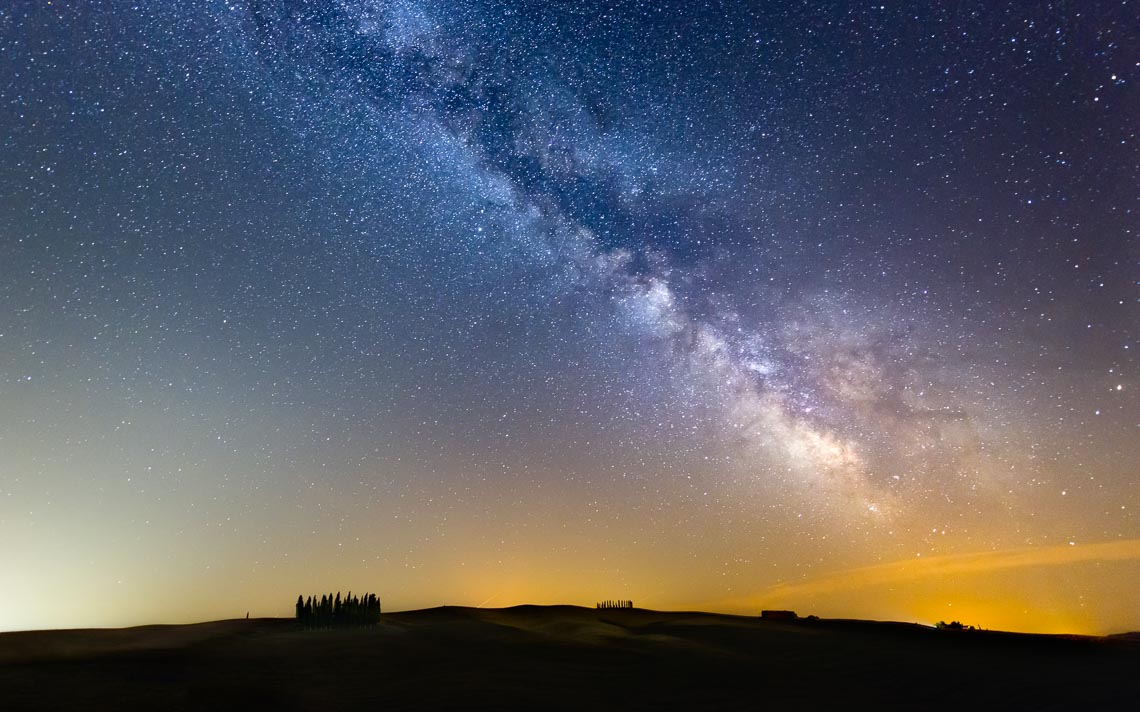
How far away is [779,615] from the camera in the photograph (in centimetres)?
2459

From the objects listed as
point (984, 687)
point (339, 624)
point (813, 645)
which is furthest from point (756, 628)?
point (339, 624)

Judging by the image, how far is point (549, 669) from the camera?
500 inches

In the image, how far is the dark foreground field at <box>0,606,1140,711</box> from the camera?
33.4 ft

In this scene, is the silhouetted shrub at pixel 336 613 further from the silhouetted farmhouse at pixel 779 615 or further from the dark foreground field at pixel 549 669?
the silhouetted farmhouse at pixel 779 615

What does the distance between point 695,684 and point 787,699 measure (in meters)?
1.59

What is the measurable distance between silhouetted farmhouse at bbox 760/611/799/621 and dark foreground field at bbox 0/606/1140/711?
444 centimetres

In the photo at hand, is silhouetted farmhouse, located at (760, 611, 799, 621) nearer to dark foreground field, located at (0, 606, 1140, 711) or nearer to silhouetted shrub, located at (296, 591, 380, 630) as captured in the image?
dark foreground field, located at (0, 606, 1140, 711)

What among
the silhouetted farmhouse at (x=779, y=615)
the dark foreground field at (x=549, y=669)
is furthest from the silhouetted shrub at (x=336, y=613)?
the silhouetted farmhouse at (x=779, y=615)

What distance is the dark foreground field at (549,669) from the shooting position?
33.4 ft

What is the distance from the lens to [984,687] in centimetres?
1220

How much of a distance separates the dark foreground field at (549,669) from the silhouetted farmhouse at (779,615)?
444cm

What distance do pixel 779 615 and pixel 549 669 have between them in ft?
48.0

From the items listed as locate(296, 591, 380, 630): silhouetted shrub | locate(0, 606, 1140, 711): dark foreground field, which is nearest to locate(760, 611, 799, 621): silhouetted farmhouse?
locate(0, 606, 1140, 711): dark foreground field

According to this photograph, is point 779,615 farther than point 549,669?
Yes
